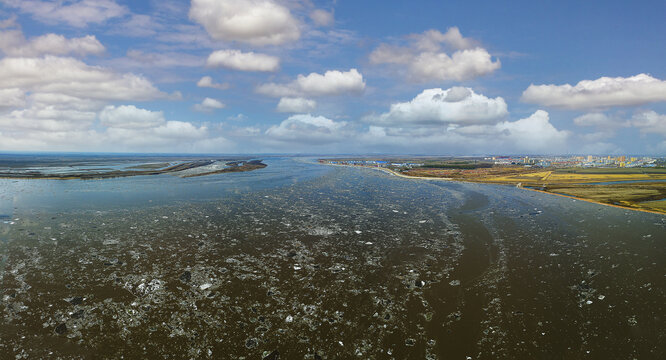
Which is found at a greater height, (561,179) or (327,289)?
(561,179)

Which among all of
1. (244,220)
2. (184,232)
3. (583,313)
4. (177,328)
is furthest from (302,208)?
(583,313)

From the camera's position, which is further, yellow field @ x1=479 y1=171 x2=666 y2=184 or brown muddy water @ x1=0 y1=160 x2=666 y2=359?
yellow field @ x1=479 y1=171 x2=666 y2=184

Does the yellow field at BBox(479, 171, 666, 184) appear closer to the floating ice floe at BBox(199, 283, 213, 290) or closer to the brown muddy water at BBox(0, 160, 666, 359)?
the brown muddy water at BBox(0, 160, 666, 359)

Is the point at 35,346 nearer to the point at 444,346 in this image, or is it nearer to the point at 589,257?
the point at 444,346

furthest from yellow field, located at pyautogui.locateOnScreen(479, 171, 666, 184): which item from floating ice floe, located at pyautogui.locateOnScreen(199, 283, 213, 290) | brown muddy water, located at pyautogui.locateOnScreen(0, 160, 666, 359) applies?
floating ice floe, located at pyautogui.locateOnScreen(199, 283, 213, 290)

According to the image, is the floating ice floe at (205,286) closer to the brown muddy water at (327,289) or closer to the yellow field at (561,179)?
the brown muddy water at (327,289)

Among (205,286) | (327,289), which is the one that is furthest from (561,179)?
(205,286)

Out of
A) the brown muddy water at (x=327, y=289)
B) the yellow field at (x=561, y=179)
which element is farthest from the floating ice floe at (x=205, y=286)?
the yellow field at (x=561, y=179)

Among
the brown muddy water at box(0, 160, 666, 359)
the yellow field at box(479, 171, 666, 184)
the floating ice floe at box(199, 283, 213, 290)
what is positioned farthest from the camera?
the yellow field at box(479, 171, 666, 184)

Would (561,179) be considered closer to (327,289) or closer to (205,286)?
(327,289)
